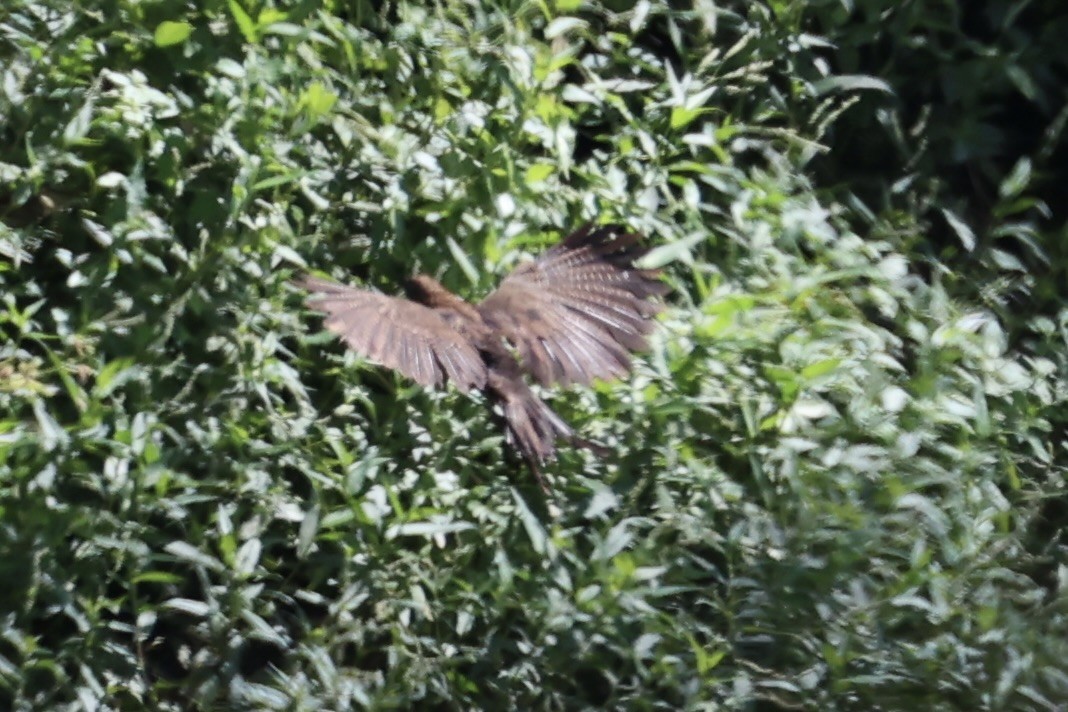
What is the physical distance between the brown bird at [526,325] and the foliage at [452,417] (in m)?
0.07

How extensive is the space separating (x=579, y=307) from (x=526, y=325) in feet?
0.49

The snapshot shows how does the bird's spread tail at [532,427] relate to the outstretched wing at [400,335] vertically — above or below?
below

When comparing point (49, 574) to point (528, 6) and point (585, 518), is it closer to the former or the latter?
point (585, 518)

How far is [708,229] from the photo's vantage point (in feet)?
9.88

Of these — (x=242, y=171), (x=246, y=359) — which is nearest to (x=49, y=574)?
(x=246, y=359)

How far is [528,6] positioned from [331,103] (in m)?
0.57

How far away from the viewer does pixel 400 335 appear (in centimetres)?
241

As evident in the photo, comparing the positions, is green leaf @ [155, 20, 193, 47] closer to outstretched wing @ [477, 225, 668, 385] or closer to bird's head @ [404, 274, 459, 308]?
bird's head @ [404, 274, 459, 308]

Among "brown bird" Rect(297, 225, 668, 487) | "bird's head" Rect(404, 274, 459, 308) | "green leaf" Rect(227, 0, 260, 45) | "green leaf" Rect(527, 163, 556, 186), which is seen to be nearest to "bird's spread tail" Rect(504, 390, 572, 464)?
"brown bird" Rect(297, 225, 668, 487)

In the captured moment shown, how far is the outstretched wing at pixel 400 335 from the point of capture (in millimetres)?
2348

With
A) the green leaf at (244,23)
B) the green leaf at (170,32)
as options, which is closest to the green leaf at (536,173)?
the green leaf at (244,23)

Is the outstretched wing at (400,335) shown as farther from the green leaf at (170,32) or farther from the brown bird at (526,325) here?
the green leaf at (170,32)

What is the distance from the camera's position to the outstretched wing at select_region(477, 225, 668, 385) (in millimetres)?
2594

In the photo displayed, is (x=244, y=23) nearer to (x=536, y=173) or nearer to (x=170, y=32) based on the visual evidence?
(x=170, y=32)
